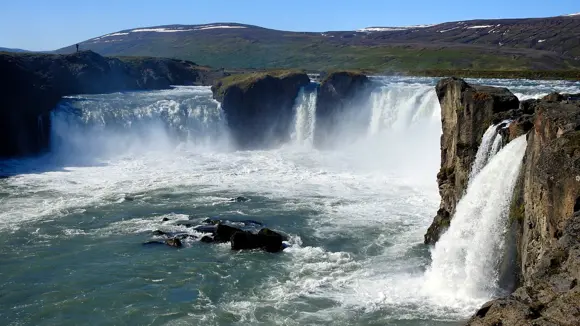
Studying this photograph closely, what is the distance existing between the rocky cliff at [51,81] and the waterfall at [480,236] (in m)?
44.0

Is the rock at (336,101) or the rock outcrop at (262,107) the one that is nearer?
the rock at (336,101)

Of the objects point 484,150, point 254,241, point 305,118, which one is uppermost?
point 484,150

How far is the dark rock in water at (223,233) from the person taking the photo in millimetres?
27516

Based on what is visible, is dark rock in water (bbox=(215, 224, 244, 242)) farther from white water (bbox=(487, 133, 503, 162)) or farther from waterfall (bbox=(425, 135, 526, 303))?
white water (bbox=(487, 133, 503, 162))

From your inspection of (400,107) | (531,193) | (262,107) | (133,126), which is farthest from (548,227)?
(133,126)

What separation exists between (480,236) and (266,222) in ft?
44.9

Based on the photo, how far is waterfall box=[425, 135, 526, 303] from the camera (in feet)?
62.0

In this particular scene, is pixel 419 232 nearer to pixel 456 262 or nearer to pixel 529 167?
pixel 456 262

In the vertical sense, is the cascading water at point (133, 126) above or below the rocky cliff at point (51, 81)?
below

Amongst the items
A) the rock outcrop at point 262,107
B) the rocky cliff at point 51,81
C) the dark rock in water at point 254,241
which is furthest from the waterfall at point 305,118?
the dark rock in water at point 254,241

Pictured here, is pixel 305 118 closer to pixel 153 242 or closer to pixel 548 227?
pixel 153 242

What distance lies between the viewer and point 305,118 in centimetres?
5953

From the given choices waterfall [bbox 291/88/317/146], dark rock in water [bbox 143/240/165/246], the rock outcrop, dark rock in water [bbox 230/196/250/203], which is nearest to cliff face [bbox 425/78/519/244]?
dark rock in water [bbox 143/240/165/246]

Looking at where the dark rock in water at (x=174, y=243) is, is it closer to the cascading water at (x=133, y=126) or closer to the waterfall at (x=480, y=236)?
the waterfall at (x=480, y=236)
